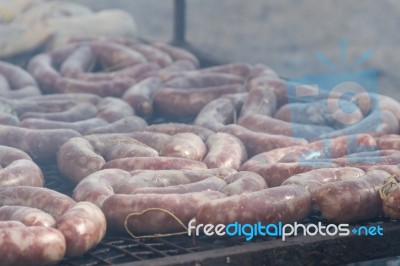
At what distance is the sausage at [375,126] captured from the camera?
205 inches

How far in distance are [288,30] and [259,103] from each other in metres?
8.61

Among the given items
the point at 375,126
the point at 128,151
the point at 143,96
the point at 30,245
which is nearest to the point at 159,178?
the point at 128,151

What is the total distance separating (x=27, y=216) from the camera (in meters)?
3.58

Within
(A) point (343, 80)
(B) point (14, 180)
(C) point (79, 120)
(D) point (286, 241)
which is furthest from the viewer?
(A) point (343, 80)

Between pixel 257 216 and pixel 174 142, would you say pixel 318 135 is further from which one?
pixel 257 216

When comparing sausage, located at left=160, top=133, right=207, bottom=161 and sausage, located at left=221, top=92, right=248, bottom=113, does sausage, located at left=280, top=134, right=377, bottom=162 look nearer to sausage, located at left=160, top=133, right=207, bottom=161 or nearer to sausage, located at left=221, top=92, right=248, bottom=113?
sausage, located at left=160, top=133, right=207, bottom=161

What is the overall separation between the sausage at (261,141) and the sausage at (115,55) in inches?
87.0

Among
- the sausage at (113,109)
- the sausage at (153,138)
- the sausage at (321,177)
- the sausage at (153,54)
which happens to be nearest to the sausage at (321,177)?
the sausage at (321,177)

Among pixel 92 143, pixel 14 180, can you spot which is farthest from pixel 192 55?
pixel 14 180

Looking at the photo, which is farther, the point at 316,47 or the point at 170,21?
the point at 170,21

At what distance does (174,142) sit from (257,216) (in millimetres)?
1295

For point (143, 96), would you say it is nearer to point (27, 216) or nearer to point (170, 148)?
point (170, 148)

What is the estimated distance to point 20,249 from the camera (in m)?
3.34

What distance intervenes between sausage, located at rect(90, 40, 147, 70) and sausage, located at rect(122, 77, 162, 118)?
0.71 m
